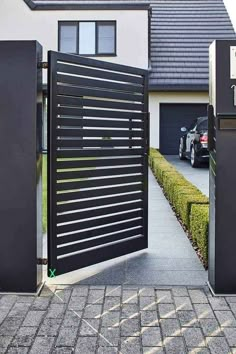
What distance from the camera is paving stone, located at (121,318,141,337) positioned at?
10.8ft

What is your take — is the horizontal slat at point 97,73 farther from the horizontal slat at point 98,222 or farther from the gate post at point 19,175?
the horizontal slat at point 98,222

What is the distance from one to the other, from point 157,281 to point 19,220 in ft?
4.59

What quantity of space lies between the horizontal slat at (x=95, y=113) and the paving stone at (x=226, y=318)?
2152 mm

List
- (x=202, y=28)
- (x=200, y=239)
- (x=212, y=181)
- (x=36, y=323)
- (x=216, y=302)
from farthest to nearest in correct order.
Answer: (x=202, y=28), (x=200, y=239), (x=212, y=181), (x=216, y=302), (x=36, y=323)

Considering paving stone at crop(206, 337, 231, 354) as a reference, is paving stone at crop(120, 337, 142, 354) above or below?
below

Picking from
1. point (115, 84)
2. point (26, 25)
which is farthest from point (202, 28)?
point (115, 84)

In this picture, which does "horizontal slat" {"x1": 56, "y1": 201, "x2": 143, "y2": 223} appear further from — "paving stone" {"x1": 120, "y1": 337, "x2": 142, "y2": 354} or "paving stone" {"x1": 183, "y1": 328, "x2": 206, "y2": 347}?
"paving stone" {"x1": 183, "y1": 328, "x2": 206, "y2": 347}

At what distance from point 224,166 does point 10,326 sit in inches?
83.9

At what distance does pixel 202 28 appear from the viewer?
2061 cm

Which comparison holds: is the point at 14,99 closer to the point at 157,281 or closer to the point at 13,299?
the point at 13,299

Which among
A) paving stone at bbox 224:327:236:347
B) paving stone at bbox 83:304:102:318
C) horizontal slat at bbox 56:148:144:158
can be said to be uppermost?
horizontal slat at bbox 56:148:144:158

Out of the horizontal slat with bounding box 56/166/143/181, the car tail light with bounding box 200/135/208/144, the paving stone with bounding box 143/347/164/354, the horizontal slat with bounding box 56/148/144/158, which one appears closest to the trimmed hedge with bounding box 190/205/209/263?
the horizontal slat with bounding box 56/166/143/181

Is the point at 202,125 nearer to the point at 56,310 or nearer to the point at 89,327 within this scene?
the point at 56,310

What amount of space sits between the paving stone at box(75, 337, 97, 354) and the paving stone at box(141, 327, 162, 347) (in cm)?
33
